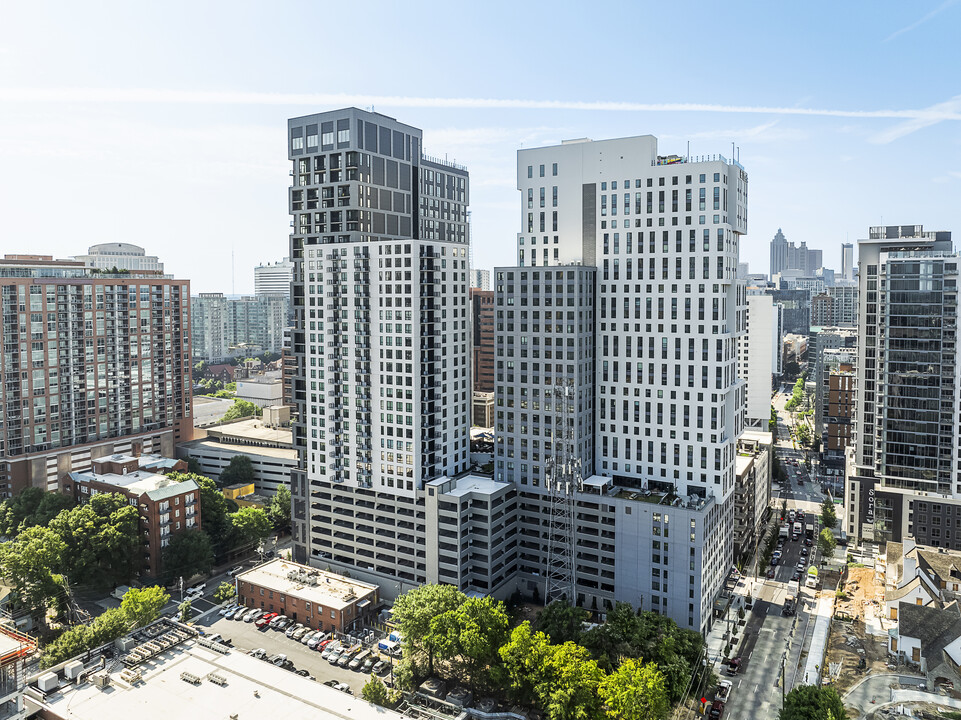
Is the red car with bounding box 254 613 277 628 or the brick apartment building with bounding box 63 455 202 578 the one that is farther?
the brick apartment building with bounding box 63 455 202 578

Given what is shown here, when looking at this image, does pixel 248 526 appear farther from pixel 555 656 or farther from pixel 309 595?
pixel 555 656

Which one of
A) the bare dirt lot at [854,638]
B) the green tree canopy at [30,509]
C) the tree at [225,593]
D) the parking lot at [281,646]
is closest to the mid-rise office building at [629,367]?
the bare dirt lot at [854,638]

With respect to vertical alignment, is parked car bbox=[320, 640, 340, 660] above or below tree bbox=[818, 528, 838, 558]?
below

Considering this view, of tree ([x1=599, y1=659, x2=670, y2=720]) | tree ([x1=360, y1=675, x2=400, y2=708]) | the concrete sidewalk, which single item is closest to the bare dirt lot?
the concrete sidewalk

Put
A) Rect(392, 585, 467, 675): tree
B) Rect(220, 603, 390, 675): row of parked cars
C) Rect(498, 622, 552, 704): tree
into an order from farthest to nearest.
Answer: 1. Rect(220, 603, 390, 675): row of parked cars
2. Rect(392, 585, 467, 675): tree
3. Rect(498, 622, 552, 704): tree

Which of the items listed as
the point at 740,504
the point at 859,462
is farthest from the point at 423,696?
the point at 859,462

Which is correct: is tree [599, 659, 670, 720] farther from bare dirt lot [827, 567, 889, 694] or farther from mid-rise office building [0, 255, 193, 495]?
mid-rise office building [0, 255, 193, 495]

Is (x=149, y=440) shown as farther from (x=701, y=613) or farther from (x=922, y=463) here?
(x=922, y=463)
